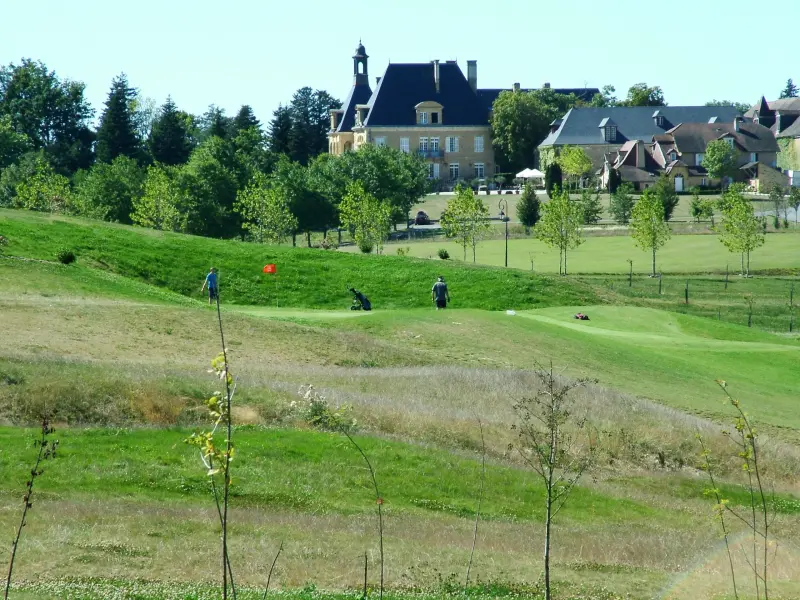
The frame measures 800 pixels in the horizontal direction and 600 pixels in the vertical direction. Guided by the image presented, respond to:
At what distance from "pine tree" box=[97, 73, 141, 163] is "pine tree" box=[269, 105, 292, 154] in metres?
20.6

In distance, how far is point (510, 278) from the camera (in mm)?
52719

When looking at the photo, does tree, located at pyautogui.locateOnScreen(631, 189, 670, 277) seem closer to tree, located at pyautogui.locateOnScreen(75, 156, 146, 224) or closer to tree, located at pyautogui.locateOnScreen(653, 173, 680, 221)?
tree, located at pyautogui.locateOnScreen(653, 173, 680, 221)

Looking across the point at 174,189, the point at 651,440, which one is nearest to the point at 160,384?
the point at 651,440

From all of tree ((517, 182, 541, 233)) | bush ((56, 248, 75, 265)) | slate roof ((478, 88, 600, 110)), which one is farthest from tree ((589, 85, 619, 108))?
bush ((56, 248, 75, 265))

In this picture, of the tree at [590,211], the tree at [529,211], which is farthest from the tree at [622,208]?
the tree at [529,211]

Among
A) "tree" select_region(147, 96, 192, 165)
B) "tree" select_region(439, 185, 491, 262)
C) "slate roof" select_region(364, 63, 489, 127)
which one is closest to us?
"tree" select_region(439, 185, 491, 262)

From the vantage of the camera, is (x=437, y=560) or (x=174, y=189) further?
(x=174, y=189)

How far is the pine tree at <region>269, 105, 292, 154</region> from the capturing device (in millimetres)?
129125

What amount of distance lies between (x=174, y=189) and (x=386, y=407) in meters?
62.6

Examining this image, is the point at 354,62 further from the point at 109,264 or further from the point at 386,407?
the point at 386,407

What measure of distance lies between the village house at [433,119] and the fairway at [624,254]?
170 feet

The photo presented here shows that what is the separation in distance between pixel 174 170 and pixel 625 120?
75831mm

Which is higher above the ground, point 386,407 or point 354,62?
point 354,62

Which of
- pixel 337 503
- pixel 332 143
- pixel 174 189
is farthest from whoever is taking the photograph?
pixel 332 143
